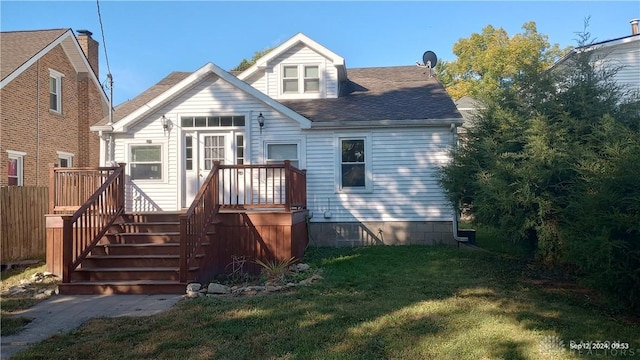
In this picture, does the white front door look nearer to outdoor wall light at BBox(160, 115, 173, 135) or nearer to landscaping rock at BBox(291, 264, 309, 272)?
outdoor wall light at BBox(160, 115, 173, 135)

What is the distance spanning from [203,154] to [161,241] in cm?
353

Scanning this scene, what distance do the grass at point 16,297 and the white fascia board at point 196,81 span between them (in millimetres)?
3880

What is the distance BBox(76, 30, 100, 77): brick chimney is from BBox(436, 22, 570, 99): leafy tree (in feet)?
76.7

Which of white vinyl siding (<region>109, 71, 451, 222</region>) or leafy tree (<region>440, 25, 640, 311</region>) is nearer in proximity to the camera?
leafy tree (<region>440, 25, 640, 311</region>)

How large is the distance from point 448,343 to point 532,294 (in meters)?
2.77

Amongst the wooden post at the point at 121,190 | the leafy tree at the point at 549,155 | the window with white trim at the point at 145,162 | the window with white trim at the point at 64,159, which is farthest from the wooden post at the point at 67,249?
the window with white trim at the point at 64,159

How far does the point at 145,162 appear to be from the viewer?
11.4m

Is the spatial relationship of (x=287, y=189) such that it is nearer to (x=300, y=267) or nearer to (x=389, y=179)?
(x=300, y=267)

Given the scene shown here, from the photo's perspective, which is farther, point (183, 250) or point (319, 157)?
point (319, 157)

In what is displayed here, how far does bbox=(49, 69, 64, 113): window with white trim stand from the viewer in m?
16.0

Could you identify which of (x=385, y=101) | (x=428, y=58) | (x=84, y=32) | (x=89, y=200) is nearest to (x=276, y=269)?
(x=89, y=200)

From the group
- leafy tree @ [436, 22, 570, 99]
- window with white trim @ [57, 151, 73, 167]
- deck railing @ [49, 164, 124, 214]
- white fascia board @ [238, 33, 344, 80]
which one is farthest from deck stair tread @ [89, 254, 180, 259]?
leafy tree @ [436, 22, 570, 99]

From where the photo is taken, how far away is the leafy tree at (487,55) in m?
31.2

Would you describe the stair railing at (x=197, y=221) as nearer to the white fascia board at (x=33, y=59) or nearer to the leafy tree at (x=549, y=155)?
the leafy tree at (x=549, y=155)
